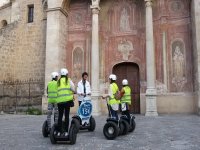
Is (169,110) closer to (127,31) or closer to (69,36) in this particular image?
(127,31)

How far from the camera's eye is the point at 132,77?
54.9 ft

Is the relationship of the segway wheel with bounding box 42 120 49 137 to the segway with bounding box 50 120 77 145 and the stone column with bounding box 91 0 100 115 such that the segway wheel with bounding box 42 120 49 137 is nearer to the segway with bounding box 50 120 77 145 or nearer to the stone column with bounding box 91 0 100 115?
the segway with bounding box 50 120 77 145

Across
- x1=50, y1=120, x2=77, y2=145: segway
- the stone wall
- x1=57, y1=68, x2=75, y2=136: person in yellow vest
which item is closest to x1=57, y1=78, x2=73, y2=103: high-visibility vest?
x1=57, y1=68, x2=75, y2=136: person in yellow vest

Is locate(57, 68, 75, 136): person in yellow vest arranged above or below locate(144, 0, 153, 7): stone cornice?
below

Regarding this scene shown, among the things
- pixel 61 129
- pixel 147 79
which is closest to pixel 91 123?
pixel 61 129

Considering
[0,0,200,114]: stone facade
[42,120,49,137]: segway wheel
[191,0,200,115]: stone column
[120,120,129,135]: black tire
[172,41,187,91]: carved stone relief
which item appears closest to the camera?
[42,120,49,137]: segway wheel

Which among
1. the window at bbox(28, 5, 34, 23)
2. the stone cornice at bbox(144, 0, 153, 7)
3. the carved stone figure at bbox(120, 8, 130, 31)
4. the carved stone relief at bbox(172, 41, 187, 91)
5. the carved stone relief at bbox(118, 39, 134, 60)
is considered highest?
the window at bbox(28, 5, 34, 23)

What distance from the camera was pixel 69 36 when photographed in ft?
59.9

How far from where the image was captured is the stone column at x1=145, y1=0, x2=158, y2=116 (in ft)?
46.8

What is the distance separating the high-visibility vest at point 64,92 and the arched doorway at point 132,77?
10.7 metres

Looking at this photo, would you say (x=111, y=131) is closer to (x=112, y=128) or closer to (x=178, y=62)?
(x=112, y=128)

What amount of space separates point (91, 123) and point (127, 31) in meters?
10.4

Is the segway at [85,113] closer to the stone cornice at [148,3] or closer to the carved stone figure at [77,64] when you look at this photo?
the carved stone figure at [77,64]

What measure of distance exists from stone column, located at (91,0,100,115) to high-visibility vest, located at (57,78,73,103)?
30.9ft
